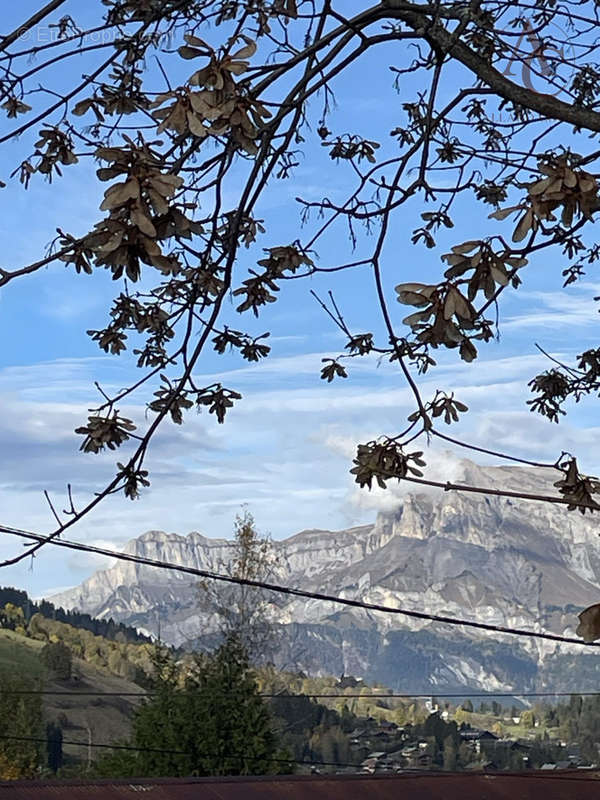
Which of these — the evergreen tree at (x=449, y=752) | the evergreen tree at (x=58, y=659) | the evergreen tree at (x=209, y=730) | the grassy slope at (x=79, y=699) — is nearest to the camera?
the evergreen tree at (x=209, y=730)

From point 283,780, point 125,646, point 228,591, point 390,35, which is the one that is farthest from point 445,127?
point 125,646

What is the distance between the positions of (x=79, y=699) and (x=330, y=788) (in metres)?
63.8

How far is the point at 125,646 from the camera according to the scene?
8788 centimetres

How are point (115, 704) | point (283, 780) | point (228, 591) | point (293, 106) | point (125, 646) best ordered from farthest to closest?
point (125, 646) → point (115, 704) → point (228, 591) → point (283, 780) → point (293, 106)

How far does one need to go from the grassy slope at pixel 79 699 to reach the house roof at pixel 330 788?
5287 centimetres

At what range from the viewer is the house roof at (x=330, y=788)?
6.65 meters

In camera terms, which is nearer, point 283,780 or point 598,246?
point 598,246

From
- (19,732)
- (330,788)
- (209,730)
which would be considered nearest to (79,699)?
(19,732)

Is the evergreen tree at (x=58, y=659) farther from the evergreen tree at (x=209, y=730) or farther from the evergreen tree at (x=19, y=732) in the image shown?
the evergreen tree at (x=209, y=730)

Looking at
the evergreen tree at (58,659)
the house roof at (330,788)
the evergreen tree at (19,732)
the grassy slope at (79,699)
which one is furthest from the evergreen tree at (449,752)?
the house roof at (330,788)

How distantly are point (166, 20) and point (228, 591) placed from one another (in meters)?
25.1

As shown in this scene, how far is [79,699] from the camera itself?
6781 cm

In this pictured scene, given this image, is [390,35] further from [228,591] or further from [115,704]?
[115,704]

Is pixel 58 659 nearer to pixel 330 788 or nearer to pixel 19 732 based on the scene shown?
pixel 19 732
